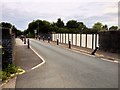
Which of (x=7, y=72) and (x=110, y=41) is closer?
(x=7, y=72)

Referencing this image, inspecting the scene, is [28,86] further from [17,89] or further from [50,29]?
[50,29]

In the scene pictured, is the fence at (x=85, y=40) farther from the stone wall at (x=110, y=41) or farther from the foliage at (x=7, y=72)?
the foliage at (x=7, y=72)

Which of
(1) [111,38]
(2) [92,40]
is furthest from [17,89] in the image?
(2) [92,40]

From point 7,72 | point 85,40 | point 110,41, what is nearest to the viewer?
point 7,72

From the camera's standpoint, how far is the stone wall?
2575 cm

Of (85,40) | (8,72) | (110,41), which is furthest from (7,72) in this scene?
(85,40)

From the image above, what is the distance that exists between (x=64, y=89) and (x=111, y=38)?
58.8 feet

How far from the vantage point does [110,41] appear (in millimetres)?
27375

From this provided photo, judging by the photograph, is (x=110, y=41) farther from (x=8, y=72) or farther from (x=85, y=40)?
(x=8, y=72)

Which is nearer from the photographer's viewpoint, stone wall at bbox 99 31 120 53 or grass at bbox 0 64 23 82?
grass at bbox 0 64 23 82

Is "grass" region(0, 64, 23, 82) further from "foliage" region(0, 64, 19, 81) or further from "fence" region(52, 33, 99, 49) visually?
"fence" region(52, 33, 99, 49)

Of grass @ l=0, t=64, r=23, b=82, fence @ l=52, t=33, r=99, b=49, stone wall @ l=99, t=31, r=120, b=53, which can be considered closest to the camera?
grass @ l=0, t=64, r=23, b=82

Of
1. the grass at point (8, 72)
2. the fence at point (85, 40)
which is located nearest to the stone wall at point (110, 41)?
the fence at point (85, 40)

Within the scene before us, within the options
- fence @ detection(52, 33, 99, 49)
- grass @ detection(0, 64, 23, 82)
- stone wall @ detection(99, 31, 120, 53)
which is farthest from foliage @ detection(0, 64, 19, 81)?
fence @ detection(52, 33, 99, 49)
